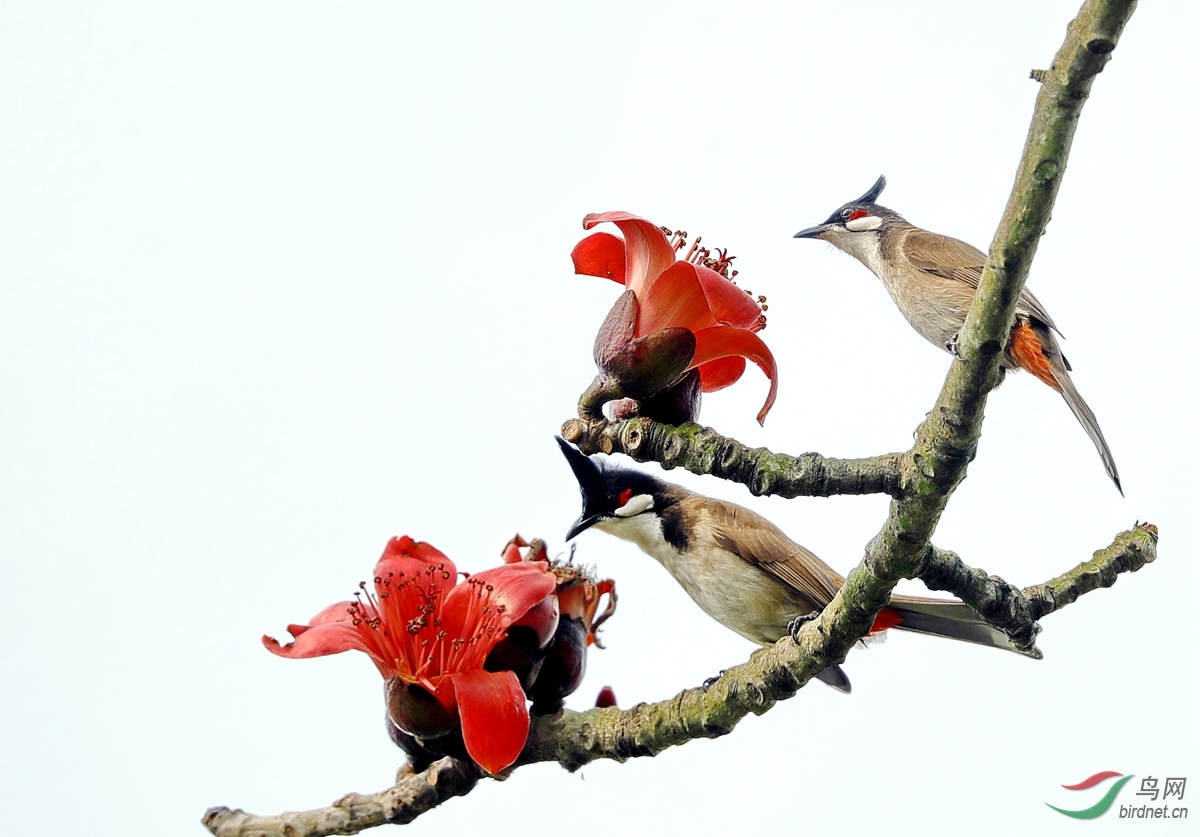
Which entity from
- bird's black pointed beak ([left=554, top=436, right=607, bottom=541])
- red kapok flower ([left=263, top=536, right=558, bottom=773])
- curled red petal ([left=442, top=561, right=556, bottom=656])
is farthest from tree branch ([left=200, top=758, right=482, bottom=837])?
bird's black pointed beak ([left=554, top=436, right=607, bottom=541])

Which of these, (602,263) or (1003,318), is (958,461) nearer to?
(1003,318)

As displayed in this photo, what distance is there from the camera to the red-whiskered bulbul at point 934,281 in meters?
3.01

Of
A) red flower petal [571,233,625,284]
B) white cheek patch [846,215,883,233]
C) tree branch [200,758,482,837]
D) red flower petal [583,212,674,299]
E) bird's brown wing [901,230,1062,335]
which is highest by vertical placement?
white cheek patch [846,215,883,233]

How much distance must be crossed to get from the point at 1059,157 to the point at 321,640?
135 cm

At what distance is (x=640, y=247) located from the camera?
1.76 m

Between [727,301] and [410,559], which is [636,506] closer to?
[410,559]

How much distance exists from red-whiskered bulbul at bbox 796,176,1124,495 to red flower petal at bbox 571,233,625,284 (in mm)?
1266

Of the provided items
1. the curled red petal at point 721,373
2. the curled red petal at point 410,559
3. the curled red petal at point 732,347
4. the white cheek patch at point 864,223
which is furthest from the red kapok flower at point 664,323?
the white cheek patch at point 864,223

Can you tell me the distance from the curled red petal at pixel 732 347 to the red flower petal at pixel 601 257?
26cm

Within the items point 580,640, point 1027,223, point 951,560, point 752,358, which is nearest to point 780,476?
point 752,358

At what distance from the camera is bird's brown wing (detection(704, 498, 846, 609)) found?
2.86 m

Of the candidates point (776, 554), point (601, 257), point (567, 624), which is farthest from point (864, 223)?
point (567, 624)

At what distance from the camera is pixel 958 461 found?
1.50m

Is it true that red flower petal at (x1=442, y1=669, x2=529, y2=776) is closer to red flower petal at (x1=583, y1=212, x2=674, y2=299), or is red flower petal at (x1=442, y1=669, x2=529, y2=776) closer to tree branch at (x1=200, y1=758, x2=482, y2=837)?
tree branch at (x1=200, y1=758, x2=482, y2=837)
